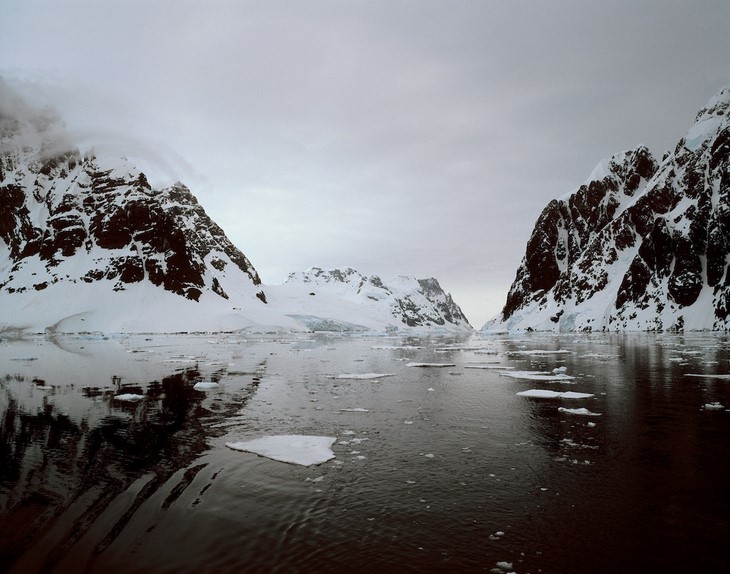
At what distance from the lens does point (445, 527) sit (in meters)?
6.96

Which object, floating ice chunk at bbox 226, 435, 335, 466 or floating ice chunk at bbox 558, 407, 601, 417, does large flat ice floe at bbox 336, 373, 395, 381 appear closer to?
floating ice chunk at bbox 558, 407, 601, 417

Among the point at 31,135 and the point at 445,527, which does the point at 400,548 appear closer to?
the point at 445,527

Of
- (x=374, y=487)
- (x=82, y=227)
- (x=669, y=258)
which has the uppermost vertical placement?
(x=82, y=227)

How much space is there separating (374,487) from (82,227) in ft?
567

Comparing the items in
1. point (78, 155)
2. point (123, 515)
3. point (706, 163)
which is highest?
point (78, 155)

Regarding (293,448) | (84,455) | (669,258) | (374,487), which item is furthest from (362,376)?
(669,258)

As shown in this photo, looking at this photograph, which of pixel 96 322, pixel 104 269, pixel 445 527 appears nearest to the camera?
pixel 445 527

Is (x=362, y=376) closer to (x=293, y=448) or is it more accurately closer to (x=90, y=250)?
(x=293, y=448)

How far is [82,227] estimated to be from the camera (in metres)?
151

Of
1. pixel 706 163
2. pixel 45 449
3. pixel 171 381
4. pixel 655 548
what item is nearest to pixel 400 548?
pixel 655 548

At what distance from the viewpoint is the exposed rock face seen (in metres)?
143

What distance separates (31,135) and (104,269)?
7317cm

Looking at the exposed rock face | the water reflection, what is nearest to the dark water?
the water reflection

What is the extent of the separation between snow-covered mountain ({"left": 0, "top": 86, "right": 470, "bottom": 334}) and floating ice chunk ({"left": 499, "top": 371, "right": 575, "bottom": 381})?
356ft
